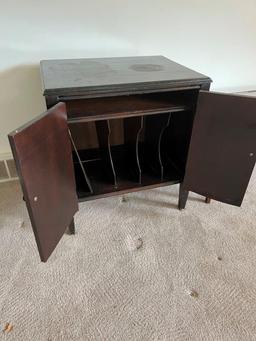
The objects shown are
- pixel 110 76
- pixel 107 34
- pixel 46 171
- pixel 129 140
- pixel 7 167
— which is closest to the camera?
pixel 46 171

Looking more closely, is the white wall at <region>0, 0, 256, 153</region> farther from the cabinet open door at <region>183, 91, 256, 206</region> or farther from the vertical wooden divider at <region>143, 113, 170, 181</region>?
the cabinet open door at <region>183, 91, 256, 206</region>

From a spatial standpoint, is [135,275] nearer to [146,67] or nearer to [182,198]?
[182,198]

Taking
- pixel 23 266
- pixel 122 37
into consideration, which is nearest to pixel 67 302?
pixel 23 266

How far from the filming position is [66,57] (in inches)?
52.0

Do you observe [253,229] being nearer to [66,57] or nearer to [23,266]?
[23,266]

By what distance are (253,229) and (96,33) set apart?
1.32 meters

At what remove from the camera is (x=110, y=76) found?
1043 millimetres

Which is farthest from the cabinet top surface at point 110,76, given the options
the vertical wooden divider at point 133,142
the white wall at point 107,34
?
the vertical wooden divider at point 133,142

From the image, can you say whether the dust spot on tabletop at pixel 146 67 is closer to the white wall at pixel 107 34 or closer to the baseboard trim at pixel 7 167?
the white wall at pixel 107 34

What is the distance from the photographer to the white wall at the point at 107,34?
119 cm

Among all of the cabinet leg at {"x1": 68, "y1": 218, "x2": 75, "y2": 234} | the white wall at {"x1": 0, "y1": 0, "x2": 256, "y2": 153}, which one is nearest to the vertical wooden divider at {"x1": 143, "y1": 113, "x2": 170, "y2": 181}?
the white wall at {"x1": 0, "y1": 0, "x2": 256, "y2": 153}

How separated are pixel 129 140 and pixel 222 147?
0.56m

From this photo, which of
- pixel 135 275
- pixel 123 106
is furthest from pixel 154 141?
pixel 135 275

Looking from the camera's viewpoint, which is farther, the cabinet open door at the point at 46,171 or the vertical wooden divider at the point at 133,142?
the vertical wooden divider at the point at 133,142
